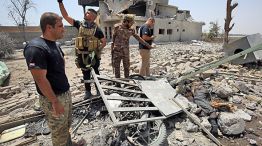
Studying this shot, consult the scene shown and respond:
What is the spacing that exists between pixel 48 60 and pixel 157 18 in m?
22.4

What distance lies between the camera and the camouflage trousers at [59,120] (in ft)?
8.02

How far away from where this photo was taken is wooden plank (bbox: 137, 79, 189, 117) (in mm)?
3518

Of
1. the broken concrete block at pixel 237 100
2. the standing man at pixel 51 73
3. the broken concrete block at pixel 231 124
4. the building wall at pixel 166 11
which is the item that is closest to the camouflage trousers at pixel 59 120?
the standing man at pixel 51 73

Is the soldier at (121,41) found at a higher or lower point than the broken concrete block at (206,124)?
higher

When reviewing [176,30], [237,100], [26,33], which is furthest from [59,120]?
[26,33]

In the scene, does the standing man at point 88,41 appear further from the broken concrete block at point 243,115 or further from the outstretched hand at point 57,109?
the broken concrete block at point 243,115

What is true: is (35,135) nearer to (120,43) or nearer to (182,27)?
(120,43)

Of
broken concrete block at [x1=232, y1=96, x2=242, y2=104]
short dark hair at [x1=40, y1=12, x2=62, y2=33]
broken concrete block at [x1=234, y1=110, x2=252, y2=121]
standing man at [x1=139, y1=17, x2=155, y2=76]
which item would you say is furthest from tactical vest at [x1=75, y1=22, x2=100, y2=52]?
broken concrete block at [x1=232, y1=96, x2=242, y2=104]

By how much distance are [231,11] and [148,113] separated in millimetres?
11310

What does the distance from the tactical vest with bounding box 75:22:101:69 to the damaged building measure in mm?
18569

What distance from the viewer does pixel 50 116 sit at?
2.46 m

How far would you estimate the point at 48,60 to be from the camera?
2.28m

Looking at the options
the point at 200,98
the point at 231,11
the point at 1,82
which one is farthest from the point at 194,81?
the point at 231,11

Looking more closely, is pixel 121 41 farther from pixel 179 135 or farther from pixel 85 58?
pixel 179 135
